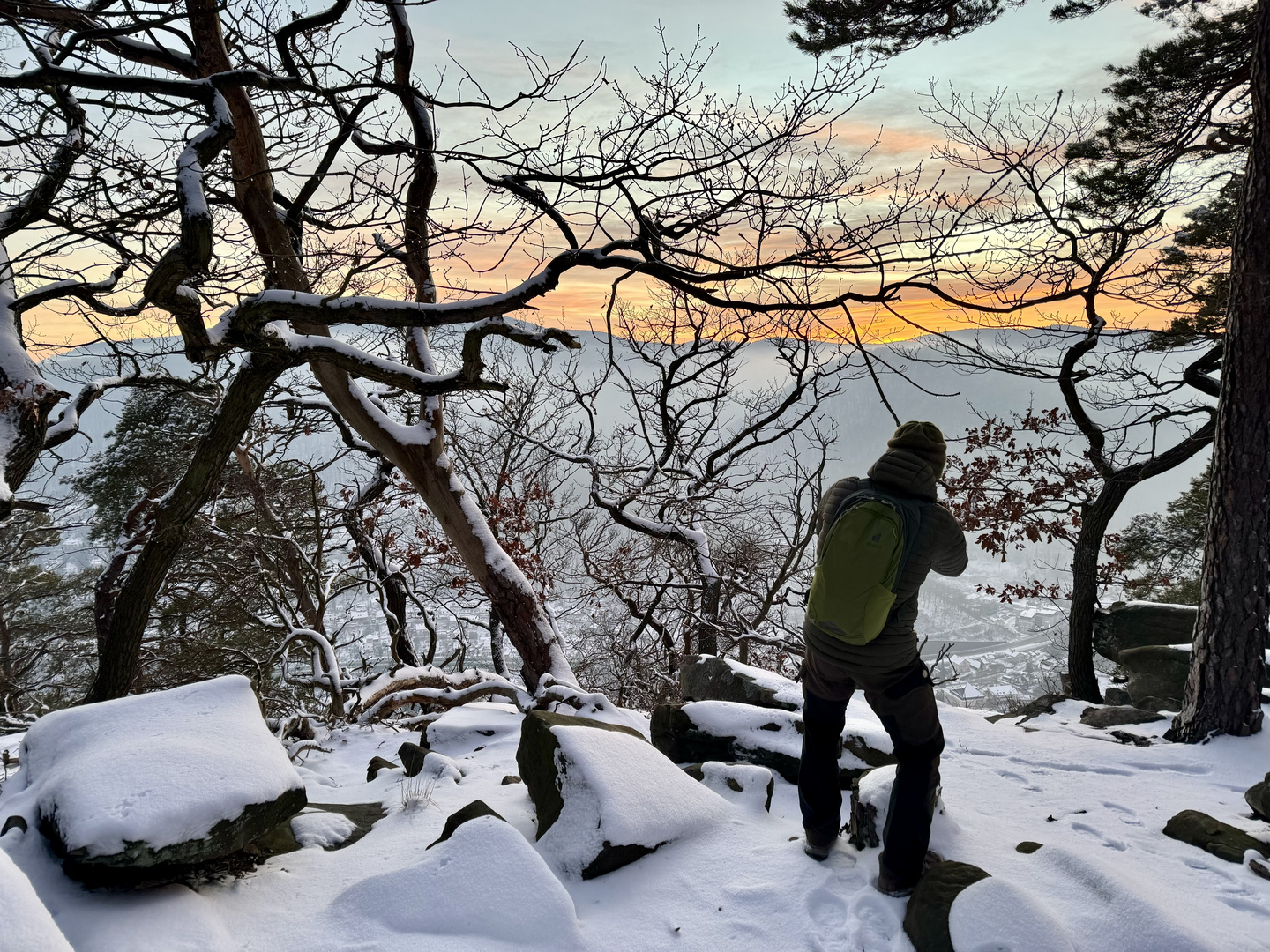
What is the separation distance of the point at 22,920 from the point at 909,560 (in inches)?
118

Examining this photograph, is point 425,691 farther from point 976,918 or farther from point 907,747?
point 976,918

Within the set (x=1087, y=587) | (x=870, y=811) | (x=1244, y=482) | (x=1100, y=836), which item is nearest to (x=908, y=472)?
(x=870, y=811)

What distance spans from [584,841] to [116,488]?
14.2 m

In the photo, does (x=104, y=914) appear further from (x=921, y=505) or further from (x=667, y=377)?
(x=667, y=377)

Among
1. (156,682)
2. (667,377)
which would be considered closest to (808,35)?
(667,377)

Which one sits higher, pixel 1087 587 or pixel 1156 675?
pixel 1087 587

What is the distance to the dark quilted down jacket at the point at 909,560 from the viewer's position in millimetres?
2746

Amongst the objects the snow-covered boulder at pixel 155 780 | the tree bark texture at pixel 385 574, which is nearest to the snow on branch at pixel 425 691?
the tree bark texture at pixel 385 574

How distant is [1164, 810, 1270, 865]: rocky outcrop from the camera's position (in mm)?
3135

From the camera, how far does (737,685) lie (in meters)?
5.53

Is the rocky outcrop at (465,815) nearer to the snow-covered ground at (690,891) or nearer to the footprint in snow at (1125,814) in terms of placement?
the snow-covered ground at (690,891)

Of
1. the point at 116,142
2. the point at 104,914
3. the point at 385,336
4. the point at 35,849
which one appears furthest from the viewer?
the point at 385,336

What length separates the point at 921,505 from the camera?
279cm

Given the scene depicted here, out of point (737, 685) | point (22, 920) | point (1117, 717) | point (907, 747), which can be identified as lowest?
point (1117, 717)
